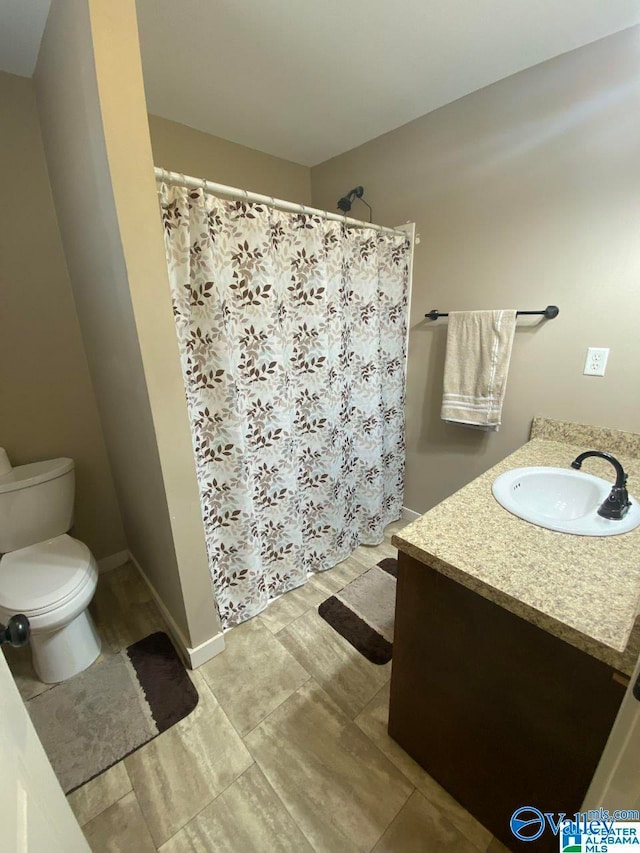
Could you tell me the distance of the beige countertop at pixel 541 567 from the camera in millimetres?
676

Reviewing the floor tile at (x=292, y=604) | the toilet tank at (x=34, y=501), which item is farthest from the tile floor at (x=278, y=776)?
the toilet tank at (x=34, y=501)

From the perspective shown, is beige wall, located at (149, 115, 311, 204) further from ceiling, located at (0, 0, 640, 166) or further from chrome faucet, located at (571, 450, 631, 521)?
chrome faucet, located at (571, 450, 631, 521)

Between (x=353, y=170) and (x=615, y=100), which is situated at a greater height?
(x=353, y=170)

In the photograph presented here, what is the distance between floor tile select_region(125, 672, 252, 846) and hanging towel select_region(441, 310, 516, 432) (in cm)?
170

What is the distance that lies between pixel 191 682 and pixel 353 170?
278 centimetres

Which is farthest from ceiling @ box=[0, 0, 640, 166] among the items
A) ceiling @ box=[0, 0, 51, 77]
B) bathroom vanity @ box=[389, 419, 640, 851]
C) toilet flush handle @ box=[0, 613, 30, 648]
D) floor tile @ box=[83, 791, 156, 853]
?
floor tile @ box=[83, 791, 156, 853]

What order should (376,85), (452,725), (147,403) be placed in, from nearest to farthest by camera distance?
(452,725)
(147,403)
(376,85)

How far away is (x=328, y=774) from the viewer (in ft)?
3.69

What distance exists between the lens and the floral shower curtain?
4.19 ft

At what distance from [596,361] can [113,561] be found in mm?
2701

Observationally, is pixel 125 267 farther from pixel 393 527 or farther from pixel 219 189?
pixel 393 527

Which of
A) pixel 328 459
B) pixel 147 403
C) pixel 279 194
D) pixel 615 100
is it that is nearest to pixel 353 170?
pixel 279 194

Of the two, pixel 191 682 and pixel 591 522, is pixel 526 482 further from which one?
pixel 191 682

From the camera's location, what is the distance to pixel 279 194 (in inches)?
86.5
